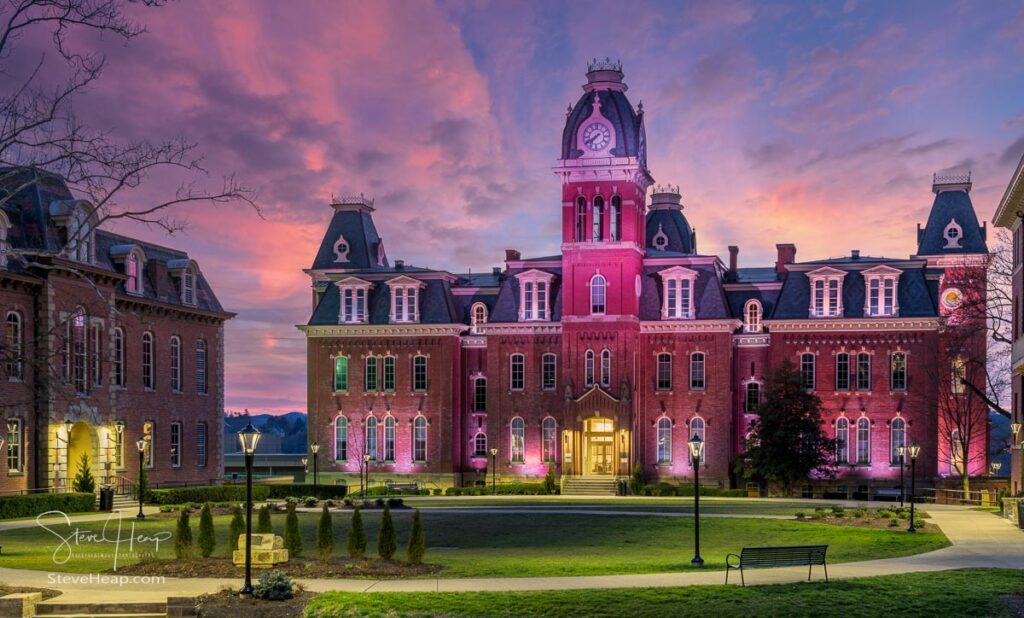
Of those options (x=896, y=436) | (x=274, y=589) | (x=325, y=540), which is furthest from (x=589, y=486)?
(x=274, y=589)

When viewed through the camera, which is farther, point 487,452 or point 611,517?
point 487,452

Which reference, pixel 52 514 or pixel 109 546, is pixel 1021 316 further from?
pixel 52 514

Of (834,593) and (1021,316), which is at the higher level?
(1021,316)

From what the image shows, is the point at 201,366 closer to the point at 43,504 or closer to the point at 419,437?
the point at 419,437

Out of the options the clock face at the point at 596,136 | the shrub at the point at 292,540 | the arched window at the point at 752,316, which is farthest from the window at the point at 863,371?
the shrub at the point at 292,540

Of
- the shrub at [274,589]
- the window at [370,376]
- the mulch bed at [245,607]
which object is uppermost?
the window at [370,376]

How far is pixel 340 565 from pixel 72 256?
2714 cm

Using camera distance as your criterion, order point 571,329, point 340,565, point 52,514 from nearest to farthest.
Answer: point 340,565 → point 52,514 → point 571,329

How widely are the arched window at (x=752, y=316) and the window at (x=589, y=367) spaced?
9.07 metres

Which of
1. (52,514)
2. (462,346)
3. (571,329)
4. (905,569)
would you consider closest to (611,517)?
(905,569)

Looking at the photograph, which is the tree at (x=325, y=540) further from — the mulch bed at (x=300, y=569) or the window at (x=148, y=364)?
the window at (x=148, y=364)

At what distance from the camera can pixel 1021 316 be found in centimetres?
4353

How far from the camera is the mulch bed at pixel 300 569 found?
23406 millimetres

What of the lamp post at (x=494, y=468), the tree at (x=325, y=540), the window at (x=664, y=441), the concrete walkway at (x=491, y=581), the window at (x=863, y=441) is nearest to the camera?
the concrete walkway at (x=491, y=581)
